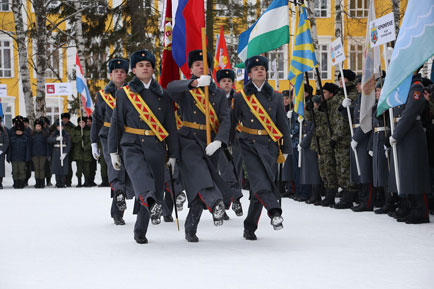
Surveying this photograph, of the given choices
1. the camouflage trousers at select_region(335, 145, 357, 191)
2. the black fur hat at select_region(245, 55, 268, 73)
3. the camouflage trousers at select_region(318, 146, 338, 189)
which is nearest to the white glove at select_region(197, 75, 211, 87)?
the black fur hat at select_region(245, 55, 268, 73)

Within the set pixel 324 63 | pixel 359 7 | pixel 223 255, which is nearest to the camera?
pixel 223 255

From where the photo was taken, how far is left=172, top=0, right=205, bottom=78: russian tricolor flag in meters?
8.91

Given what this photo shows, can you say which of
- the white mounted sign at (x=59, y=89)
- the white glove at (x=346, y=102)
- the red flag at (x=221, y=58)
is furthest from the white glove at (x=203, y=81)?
the white mounted sign at (x=59, y=89)

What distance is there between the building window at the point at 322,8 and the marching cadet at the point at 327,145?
32556mm

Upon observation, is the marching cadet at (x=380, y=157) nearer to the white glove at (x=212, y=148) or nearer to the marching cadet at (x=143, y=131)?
the white glove at (x=212, y=148)

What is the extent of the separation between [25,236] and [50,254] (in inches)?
68.3

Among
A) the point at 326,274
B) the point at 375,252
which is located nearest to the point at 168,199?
the point at 375,252

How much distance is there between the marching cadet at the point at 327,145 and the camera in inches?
506

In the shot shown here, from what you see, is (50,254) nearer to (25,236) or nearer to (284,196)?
(25,236)

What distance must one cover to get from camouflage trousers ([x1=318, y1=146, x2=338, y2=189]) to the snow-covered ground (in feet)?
4.13

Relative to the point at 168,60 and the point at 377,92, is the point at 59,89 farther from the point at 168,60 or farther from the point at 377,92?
the point at 168,60

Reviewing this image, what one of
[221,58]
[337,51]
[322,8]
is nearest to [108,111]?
[337,51]

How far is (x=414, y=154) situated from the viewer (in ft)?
33.8

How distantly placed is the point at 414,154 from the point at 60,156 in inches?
507
